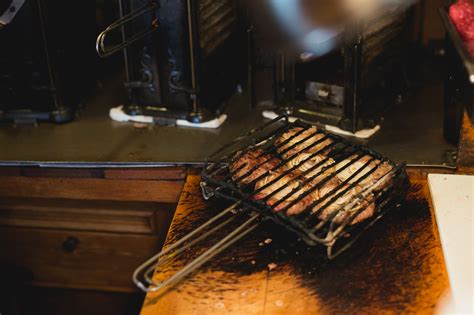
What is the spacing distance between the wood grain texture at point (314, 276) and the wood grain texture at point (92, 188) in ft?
1.05

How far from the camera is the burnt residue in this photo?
1.26m

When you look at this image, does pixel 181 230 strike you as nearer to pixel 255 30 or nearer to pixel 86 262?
pixel 86 262

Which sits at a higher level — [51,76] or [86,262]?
[51,76]

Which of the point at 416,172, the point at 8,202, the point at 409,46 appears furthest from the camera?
the point at 409,46

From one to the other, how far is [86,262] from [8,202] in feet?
1.07

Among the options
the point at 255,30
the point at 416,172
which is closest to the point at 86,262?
the point at 255,30

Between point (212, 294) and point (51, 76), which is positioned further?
point (51, 76)

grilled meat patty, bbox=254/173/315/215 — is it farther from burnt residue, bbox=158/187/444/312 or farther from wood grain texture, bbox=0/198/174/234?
wood grain texture, bbox=0/198/174/234

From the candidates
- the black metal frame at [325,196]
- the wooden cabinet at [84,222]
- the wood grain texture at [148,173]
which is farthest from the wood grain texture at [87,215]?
the black metal frame at [325,196]

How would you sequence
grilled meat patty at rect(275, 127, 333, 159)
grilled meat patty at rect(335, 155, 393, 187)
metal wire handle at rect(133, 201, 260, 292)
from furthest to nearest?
grilled meat patty at rect(275, 127, 333, 159) < grilled meat patty at rect(335, 155, 393, 187) < metal wire handle at rect(133, 201, 260, 292)

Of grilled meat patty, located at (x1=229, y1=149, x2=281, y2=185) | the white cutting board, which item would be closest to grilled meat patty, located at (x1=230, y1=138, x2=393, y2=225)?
grilled meat patty, located at (x1=229, y1=149, x2=281, y2=185)

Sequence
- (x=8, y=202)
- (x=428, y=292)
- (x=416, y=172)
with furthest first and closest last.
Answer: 1. (x=8, y=202)
2. (x=416, y=172)
3. (x=428, y=292)

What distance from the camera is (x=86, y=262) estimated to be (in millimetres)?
2000

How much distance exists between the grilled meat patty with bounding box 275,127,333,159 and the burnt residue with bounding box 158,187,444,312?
0.24 meters
